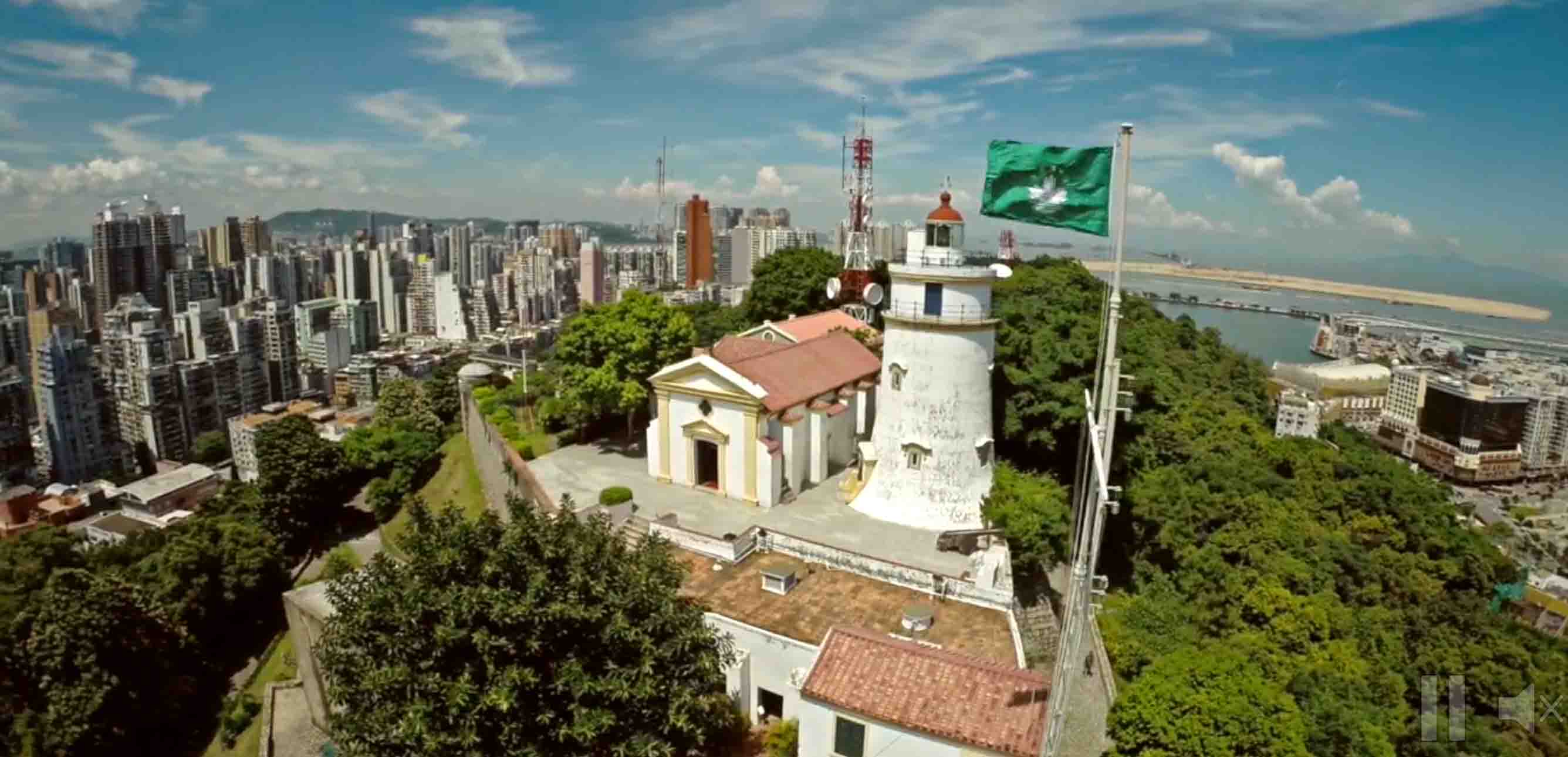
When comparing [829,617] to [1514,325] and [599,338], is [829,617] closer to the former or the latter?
[599,338]

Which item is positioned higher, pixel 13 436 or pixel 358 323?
pixel 358 323

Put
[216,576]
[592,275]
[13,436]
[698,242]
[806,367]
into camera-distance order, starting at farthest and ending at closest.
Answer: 1. [592,275]
2. [698,242]
3. [13,436]
4. [216,576]
5. [806,367]

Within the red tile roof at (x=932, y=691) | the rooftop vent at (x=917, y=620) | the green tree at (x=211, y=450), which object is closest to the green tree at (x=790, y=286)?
the rooftop vent at (x=917, y=620)

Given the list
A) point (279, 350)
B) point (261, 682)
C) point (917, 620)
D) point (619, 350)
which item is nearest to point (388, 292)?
point (279, 350)

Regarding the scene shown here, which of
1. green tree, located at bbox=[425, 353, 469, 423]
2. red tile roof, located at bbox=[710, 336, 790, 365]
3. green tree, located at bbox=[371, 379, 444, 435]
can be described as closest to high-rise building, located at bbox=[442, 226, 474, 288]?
green tree, located at bbox=[371, 379, 444, 435]

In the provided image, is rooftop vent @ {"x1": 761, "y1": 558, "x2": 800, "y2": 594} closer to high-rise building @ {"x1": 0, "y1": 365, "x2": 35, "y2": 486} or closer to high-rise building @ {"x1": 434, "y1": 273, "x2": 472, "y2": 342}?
high-rise building @ {"x1": 0, "y1": 365, "x2": 35, "y2": 486}

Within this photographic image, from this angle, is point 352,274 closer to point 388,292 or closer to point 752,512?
point 388,292

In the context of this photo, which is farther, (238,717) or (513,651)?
(238,717)
